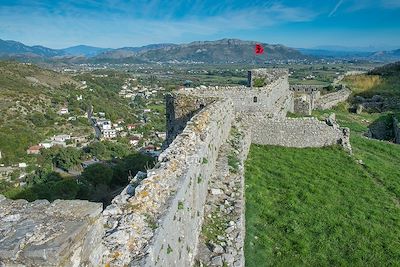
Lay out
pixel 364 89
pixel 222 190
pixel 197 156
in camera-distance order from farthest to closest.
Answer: pixel 364 89 < pixel 222 190 < pixel 197 156

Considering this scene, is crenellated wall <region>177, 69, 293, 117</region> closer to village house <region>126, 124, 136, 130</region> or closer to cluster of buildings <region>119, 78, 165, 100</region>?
village house <region>126, 124, 136, 130</region>

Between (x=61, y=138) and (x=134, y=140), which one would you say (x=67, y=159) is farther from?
(x=134, y=140)

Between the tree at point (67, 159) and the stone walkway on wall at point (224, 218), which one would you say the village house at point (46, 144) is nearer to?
the tree at point (67, 159)

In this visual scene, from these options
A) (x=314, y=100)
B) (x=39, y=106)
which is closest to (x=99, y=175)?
(x=314, y=100)

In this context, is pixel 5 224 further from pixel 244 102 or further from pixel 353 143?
pixel 353 143

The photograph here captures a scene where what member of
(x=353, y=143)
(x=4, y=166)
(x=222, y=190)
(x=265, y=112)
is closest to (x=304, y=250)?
(x=222, y=190)

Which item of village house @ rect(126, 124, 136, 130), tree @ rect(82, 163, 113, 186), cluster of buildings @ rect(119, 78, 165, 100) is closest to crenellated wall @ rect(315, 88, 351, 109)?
tree @ rect(82, 163, 113, 186)
